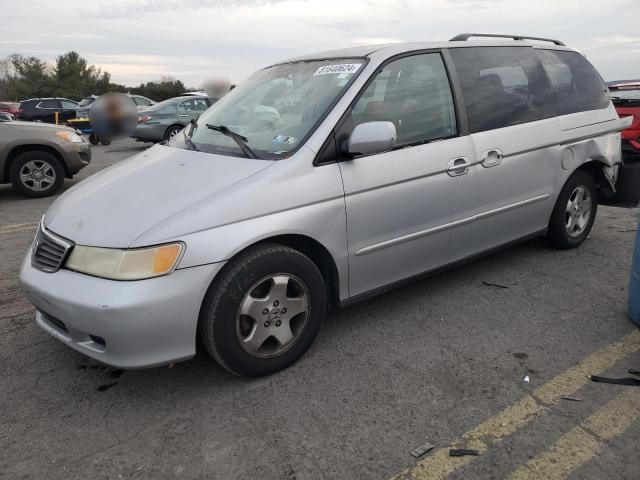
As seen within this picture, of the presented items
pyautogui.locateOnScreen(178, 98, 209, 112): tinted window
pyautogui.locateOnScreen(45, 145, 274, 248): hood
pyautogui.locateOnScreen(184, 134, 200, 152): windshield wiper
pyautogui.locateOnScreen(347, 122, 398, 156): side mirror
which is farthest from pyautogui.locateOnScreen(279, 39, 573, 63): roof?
pyautogui.locateOnScreen(178, 98, 209, 112): tinted window

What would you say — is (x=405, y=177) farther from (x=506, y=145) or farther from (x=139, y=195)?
(x=139, y=195)

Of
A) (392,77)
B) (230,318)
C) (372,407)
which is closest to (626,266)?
(392,77)

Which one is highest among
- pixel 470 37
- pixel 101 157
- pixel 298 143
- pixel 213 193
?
pixel 470 37

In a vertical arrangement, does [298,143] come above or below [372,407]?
above

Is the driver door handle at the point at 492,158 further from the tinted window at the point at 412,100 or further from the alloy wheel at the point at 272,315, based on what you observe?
the alloy wheel at the point at 272,315

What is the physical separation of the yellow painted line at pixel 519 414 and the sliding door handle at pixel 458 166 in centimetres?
134

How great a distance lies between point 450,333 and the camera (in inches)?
128

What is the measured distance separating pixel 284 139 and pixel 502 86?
1.81m

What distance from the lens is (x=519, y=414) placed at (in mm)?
2461

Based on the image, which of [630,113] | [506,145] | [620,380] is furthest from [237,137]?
[630,113]

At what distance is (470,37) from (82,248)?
312cm

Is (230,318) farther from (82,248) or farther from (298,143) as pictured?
(298,143)

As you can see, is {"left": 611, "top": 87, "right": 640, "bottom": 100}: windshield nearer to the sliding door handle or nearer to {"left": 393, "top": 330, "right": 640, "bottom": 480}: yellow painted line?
the sliding door handle

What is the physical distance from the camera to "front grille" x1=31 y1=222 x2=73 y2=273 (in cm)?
262
